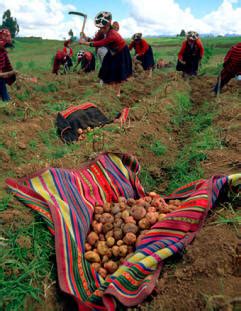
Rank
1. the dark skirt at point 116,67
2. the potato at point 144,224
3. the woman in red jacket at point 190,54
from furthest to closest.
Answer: the woman in red jacket at point 190,54 → the dark skirt at point 116,67 → the potato at point 144,224

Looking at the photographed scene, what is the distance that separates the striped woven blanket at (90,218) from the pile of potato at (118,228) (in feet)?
0.25

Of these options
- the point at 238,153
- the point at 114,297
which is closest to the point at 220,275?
the point at 114,297

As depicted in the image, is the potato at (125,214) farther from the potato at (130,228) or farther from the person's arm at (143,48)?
the person's arm at (143,48)

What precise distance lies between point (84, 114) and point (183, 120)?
202cm

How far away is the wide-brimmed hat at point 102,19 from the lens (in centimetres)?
636

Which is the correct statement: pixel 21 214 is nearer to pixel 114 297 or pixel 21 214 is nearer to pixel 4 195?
pixel 4 195

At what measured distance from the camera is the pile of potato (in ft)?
8.77

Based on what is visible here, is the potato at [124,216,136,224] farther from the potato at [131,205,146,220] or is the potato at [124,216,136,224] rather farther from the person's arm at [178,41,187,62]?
the person's arm at [178,41,187,62]

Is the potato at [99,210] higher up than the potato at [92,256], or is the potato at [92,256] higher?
the potato at [99,210]

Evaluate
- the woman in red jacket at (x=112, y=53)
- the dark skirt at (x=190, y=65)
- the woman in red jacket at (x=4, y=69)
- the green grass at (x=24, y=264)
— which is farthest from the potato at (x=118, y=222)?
the dark skirt at (x=190, y=65)

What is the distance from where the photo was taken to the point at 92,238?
284 centimetres

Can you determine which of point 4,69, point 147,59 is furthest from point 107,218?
point 147,59

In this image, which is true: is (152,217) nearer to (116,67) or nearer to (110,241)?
(110,241)

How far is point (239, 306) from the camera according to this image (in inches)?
75.3
